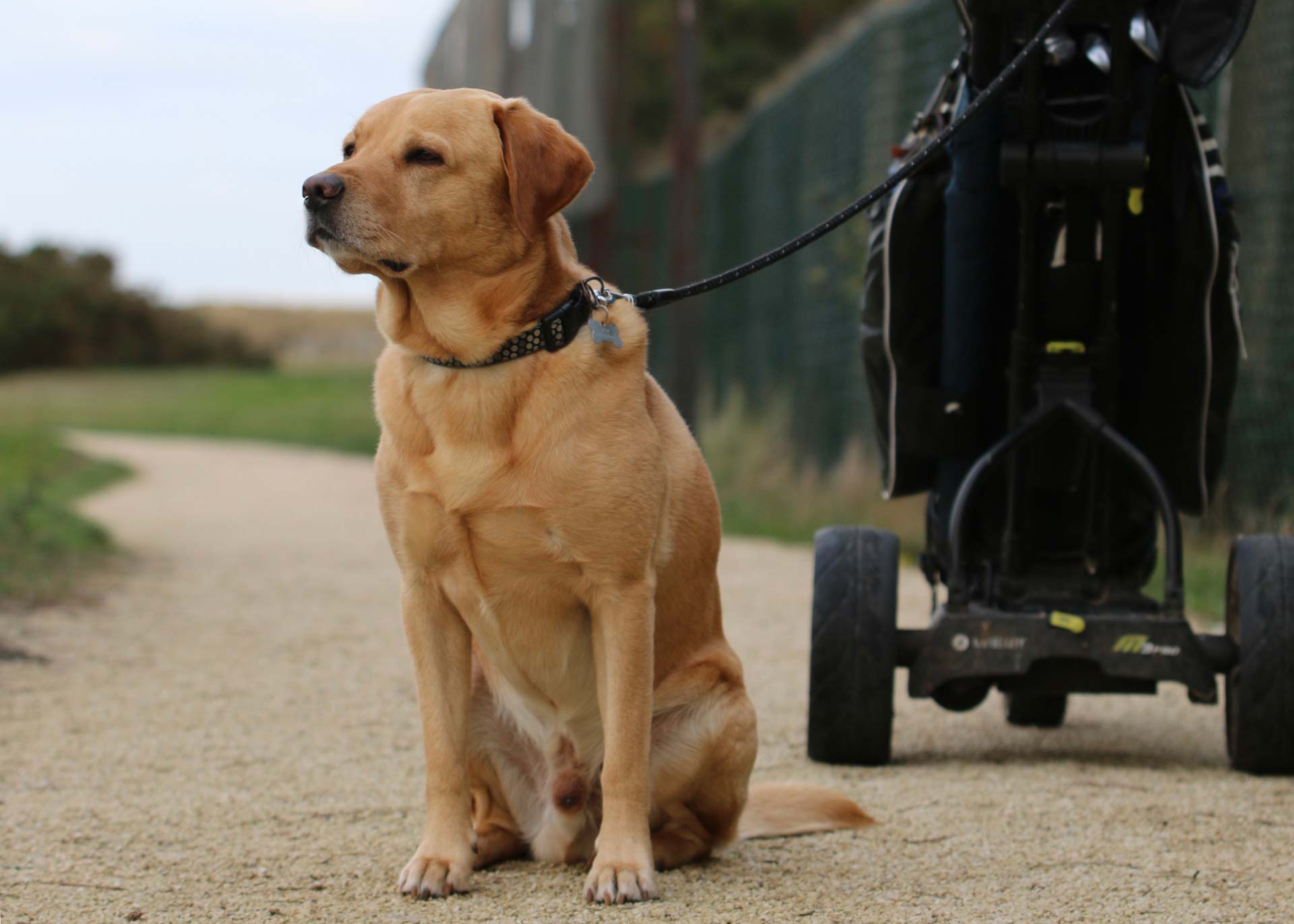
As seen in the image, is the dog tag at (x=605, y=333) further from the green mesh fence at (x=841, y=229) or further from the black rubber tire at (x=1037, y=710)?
the green mesh fence at (x=841, y=229)

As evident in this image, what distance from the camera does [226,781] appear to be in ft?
12.0

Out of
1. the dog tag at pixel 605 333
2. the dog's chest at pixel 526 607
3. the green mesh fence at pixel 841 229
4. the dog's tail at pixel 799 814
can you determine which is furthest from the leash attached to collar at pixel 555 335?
the green mesh fence at pixel 841 229

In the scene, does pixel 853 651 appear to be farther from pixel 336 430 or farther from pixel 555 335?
pixel 336 430

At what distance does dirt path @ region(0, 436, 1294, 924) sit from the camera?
8.91 ft

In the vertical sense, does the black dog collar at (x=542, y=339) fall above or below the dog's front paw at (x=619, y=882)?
above

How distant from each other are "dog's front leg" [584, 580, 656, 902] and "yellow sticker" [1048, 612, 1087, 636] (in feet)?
3.99

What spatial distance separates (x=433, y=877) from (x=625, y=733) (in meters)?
0.42

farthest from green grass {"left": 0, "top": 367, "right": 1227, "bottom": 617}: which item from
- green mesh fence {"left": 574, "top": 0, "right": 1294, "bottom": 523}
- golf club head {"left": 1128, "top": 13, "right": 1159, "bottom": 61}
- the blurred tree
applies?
golf club head {"left": 1128, "top": 13, "right": 1159, "bottom": 61}

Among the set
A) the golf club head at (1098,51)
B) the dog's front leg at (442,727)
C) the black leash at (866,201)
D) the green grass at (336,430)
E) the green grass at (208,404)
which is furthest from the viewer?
the green grass at (208,404)

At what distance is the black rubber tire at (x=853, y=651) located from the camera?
3.64 m

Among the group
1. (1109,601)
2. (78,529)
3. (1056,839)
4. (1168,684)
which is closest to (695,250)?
(78,529)

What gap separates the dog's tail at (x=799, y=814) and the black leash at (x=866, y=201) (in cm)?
103

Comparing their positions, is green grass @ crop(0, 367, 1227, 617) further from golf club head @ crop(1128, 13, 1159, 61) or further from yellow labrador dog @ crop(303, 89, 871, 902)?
→ yellow labrador dog @ crop(303, 89, 871, 902)

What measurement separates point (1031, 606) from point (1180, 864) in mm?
933
